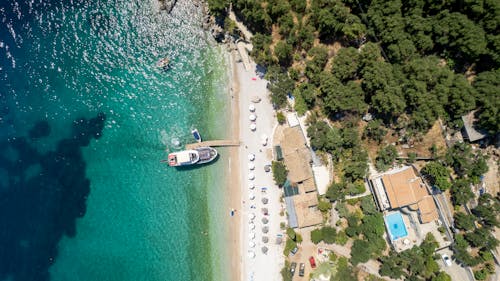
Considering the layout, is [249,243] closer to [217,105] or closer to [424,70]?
[217,105]

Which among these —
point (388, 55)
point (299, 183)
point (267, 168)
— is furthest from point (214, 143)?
point (388, 55)

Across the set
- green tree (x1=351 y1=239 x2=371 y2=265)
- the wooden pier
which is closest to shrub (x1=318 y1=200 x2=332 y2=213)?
green tree (x1=351 y1=239 x2=371 y2=265)

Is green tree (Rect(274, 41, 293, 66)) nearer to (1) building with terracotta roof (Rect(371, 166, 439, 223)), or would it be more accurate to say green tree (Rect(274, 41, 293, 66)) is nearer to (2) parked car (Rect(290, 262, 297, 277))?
(1) building with terracotta roof (Rect(371, 166, 439, 223))

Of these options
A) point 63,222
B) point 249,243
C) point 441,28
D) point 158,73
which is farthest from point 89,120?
point 441,28

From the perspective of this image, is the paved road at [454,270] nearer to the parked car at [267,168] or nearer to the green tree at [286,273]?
the green tree at [286,273]

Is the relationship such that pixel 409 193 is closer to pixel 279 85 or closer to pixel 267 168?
pixel 267 168

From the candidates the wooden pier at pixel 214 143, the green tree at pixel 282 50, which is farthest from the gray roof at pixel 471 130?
the wooden pier at pixel 214 143
